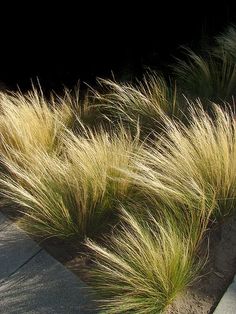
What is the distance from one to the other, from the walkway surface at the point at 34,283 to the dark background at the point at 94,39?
8.04 feet

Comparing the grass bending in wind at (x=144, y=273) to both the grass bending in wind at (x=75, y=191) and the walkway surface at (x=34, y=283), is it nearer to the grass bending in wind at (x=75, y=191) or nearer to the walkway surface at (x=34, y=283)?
the walkway surface at (x=34, y=283)

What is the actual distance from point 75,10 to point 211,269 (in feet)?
9.87

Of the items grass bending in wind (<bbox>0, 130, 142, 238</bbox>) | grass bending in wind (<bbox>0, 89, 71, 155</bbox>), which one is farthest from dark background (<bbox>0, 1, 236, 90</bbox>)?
grass bending in wind (<bbox>0, 130, 142, 238</bbox>)

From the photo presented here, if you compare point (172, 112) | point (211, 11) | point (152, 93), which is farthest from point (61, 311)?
point (211, 11)

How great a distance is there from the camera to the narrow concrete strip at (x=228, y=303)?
2252 millimetres

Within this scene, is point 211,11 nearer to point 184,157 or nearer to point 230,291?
point 184,157

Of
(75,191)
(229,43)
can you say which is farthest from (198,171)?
(229,43)

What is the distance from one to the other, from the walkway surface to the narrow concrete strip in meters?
0.63

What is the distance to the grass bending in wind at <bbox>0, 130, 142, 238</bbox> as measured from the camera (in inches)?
106

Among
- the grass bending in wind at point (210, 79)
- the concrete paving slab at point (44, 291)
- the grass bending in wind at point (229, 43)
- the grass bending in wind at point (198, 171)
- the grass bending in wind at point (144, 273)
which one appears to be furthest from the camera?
the grass bending in wind at point (229, 43)

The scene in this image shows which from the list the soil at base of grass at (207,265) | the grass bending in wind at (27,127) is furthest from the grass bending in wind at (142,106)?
the soil at base of grass at (207,265)

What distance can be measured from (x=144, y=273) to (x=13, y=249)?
35.2 inches

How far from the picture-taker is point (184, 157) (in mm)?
2729

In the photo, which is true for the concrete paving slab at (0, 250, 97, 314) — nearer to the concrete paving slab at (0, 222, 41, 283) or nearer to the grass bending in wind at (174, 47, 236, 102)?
the concrete paving slab at (0, 222, 41, 283)
